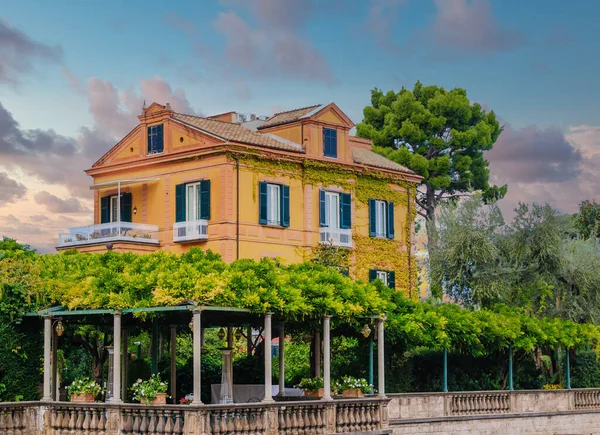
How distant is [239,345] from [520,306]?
37.9 feet

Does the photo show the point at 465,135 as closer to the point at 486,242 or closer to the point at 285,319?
the point at 486,242

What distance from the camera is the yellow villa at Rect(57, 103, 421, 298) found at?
4097cm

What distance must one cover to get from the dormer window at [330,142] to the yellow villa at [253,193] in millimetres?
49

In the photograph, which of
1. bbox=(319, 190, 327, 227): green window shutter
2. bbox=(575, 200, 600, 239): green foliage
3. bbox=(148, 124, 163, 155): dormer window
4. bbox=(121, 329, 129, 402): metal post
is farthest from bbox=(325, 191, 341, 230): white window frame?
bbox=(575, 200, 600, 239): green foliage

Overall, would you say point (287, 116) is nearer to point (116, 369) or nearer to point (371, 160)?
point (371, 160)

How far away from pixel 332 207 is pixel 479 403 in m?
13.4

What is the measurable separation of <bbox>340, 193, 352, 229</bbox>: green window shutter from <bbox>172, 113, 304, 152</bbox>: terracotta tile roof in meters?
2.82

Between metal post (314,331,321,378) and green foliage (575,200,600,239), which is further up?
green foliage (575,200,600,239)

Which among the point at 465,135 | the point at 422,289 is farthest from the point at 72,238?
the point at 465,135

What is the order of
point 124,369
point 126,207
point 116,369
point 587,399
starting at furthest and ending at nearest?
point 126,207, point 587,399, point 124,369, point 116,369

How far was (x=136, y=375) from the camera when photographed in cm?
2816

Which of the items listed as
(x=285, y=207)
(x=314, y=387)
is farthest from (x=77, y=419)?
(x=285, y=207)

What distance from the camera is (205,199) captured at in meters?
41.0

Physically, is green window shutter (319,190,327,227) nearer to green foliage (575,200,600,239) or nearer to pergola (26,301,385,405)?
pergola (26,301,385,405)
